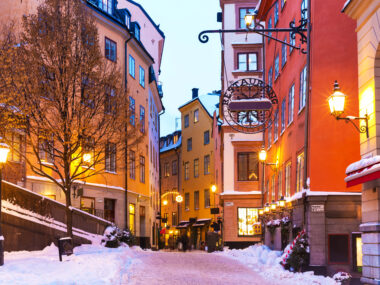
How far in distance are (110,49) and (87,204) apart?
1012cm

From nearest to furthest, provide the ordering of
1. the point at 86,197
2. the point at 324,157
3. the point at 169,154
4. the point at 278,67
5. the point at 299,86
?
the point at 324,157
the point at 299,86
the point at 278,67
the point at 86,197
the point at 169,154

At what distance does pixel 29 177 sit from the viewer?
3100 centimetres

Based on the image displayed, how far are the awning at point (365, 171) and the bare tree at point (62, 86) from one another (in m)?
11.9

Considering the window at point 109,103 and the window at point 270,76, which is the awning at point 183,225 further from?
the window at point 109,103

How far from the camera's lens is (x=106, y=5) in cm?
4081

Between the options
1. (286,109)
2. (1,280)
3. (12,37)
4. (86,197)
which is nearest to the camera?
(1,280)

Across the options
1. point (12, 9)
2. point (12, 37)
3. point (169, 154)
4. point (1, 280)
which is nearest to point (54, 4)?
point (12, 37)

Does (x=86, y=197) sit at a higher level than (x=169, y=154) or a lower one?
lower

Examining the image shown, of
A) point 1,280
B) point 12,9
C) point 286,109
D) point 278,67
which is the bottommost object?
point 1,280

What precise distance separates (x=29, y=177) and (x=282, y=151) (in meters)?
12.4

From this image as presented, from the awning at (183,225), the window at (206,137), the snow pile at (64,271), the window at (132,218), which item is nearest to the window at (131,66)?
the window at (132,218)

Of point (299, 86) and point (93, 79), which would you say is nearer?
point (299, 86)

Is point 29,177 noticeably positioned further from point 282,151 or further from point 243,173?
point 243,173

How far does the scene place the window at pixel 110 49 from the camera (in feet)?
130
